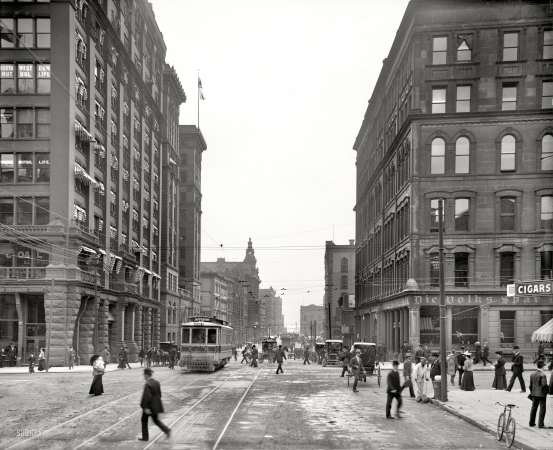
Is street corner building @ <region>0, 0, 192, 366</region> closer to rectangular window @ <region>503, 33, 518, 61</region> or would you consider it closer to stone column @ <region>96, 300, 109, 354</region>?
stone column @ <region>96, 300, 109, 354</region>

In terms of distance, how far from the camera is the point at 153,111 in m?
76.3

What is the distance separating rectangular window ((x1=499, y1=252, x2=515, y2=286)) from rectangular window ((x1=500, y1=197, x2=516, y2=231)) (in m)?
1.94

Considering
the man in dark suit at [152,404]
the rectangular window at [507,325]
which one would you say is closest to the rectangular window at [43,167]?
the rectangular window at [507,325]

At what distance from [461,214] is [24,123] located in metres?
31.1

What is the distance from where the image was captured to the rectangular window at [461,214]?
49188 millimetres

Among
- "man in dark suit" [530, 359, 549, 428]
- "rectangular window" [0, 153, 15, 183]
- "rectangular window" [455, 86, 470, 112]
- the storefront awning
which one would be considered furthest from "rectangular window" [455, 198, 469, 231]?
"man in dark suit" [530, 359, 549, 428]

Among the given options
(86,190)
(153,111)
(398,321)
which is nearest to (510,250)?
(398,321)

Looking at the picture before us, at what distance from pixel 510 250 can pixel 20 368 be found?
3424 cm

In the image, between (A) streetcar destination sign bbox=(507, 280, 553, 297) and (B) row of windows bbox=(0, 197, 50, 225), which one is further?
(B) row of windows bbox=(0, 197, 50, 225)

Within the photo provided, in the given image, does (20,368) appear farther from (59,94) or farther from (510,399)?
(510,399)

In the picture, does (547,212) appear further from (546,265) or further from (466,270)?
(466,270)

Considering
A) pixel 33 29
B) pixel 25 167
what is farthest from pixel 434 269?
pixel 33 29

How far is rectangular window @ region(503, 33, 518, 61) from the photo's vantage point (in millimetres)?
49188

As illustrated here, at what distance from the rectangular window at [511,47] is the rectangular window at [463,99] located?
3455mm
